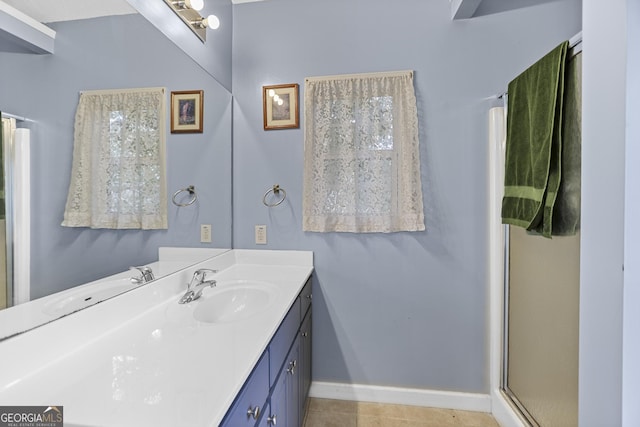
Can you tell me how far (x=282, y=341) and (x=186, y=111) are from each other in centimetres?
125

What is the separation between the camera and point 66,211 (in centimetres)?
88

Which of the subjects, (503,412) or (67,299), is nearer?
(67,299)

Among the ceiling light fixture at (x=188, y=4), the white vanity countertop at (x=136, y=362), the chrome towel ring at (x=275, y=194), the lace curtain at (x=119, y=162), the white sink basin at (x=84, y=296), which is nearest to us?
the white vanity countertop at (x=136, y=362)

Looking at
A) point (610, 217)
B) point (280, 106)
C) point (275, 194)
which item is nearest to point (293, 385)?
point (275, 194)

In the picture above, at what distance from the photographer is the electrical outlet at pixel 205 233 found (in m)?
1.61

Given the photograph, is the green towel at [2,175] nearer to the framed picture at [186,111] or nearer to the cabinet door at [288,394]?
the framed picture at [186,111]

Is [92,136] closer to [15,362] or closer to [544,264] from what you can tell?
[15,362]

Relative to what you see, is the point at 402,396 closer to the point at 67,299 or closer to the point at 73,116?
the point at 67,299

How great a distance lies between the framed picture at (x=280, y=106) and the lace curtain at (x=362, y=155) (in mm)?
90

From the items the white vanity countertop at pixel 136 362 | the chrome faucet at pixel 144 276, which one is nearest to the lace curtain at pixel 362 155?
the white vanity countertop at pixel 136 362

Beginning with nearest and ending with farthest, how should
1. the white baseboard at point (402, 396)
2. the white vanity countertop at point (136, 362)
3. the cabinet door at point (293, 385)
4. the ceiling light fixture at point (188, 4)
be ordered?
the white vanity countertop at point (136, 362) < the cabinet door at point (293, 385) < the ceiling light fixture at point (188, 4) < the white baseboard at point (402, 396)

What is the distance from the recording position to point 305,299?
5.28ft

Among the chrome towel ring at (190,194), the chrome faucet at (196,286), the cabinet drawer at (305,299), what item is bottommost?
the cabinet drawer at (305,299)

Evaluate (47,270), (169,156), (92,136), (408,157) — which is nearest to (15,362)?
(47,270)
